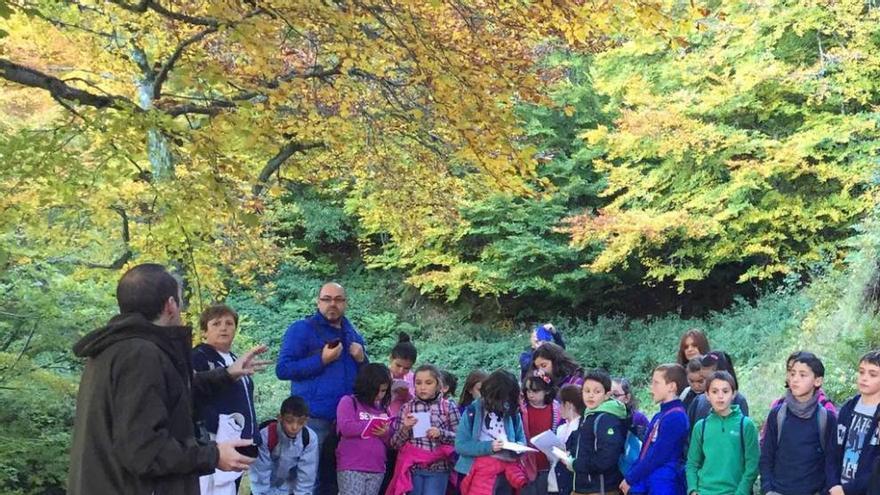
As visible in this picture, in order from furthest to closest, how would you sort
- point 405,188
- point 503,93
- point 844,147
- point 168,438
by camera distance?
A: 1. point 844,147
2. point 405,188
3. point 503,93
4. point 168,438

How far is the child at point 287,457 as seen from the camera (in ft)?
17.6

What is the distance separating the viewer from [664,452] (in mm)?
5273

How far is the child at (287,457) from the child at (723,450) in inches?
96.2

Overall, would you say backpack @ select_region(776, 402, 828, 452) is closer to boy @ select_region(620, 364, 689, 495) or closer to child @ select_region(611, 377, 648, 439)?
boy @ select_region(620, 364, 689, 495)

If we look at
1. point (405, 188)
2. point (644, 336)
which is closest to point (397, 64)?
point (405, 188)

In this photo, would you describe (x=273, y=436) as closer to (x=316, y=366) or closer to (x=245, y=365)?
(x=316, y=366)

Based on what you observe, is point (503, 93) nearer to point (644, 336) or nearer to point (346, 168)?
point (346, 168)

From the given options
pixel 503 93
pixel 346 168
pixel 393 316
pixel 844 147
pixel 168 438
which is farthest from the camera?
pixel 393 316

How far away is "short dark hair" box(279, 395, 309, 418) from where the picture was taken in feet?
17.6

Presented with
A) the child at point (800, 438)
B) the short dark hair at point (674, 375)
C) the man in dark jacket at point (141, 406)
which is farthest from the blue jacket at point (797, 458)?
the man in dark jacket at point (141, 406)

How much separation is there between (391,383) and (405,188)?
13.9 ft

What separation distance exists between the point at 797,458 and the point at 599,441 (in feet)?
3.91

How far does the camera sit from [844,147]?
509 inches

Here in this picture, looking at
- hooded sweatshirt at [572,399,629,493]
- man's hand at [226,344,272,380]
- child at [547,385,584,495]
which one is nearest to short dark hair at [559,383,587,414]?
child at [547,385,584,495]
